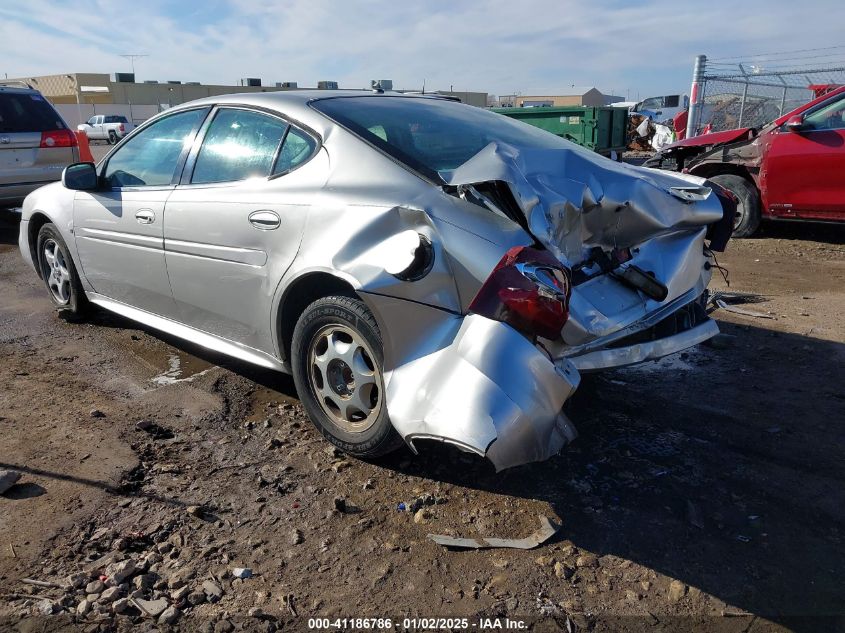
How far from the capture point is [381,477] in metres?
3.05

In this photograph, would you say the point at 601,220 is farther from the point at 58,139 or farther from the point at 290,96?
the point at 58,139

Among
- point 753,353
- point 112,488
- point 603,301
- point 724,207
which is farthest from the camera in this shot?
point 753,353

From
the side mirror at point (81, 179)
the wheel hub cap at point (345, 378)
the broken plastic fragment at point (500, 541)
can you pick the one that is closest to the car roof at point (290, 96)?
the side mirror at point (81, 179)

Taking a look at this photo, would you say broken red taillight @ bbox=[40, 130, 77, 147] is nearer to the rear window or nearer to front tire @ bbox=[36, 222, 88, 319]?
the rear window

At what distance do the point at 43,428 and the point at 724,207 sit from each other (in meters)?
3.79

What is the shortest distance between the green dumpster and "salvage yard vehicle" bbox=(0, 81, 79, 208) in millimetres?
8020

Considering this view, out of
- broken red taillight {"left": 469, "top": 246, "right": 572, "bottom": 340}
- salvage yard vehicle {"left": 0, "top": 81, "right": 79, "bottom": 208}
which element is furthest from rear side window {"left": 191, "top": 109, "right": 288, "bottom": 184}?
salvage yard vehicle {"left": 0, "top": 81, "right": 79, "bottom": 208}

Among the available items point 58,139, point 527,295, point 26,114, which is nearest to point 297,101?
point 527,295

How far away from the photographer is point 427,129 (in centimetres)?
344

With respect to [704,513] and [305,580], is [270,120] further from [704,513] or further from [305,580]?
[704,513]

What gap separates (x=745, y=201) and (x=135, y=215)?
7.20 metres

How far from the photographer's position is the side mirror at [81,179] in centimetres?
Answer: 443

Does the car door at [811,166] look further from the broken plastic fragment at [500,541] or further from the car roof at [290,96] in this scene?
the broken plastic fragment at [500,541]

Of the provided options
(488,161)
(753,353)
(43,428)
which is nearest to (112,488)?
(43,428)
